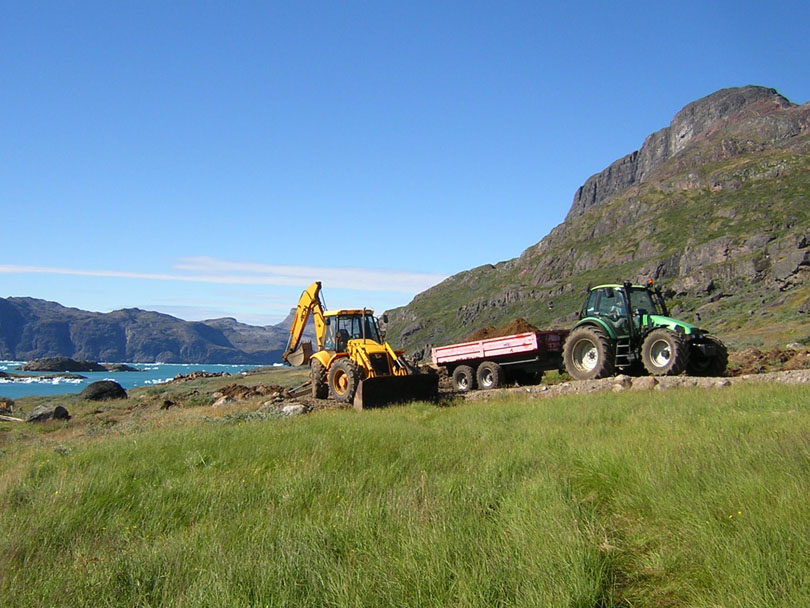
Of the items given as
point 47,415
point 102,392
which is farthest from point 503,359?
point 102,392

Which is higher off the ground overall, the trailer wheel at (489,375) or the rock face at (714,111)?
the rock face at (714,111)

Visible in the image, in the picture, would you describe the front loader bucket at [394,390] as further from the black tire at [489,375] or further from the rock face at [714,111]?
the rock face at [714,111]

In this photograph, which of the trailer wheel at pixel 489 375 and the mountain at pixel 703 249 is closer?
the trailer wheel at pixel 489 375

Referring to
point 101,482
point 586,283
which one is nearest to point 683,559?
point 101,482

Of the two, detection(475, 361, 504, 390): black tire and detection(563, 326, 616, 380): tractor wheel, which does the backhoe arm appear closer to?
detection(475, 361, 504, 390): black tire

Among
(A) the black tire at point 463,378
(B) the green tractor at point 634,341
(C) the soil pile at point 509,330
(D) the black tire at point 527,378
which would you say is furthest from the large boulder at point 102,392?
(B) the green tractor at point 634,341

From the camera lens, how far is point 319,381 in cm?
1806

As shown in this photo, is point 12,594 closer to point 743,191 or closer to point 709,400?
point 709,400

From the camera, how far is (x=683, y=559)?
3.76 metres

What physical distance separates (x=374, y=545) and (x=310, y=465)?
2.76m

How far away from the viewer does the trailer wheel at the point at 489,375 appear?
59.5ft

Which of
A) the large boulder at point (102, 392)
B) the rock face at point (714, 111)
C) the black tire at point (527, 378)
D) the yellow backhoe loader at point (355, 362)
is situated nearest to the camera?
the yellow backhoe loader at point (355, 362)

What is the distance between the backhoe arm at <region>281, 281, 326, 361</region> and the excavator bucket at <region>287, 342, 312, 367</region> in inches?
6.9

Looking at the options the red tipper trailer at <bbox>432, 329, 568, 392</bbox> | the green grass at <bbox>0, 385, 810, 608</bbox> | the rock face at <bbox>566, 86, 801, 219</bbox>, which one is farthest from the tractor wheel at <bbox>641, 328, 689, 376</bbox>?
the rock face at <bbox>566, 86, 801, 219</bbox>
